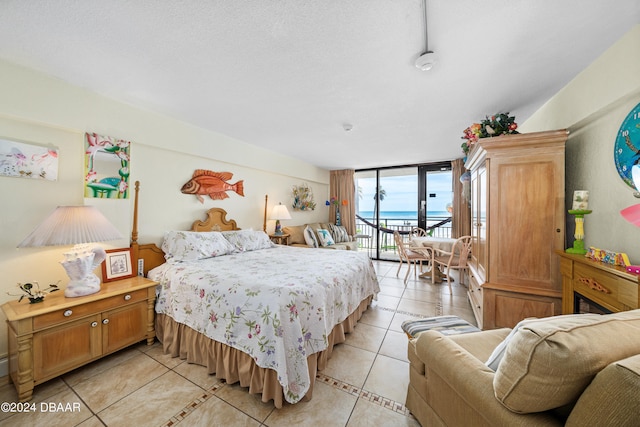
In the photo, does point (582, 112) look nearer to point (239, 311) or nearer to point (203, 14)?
point (203, 14)

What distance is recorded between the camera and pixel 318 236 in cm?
499

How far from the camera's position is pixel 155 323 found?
2322mm

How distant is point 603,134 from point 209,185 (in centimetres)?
408

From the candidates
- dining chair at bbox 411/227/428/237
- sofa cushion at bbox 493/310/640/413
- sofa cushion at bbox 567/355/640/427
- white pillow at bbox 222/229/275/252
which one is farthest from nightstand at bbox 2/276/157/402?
dining chair at bbox 411/227/428/237

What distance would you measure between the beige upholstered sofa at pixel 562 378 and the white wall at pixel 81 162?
317 centimetres

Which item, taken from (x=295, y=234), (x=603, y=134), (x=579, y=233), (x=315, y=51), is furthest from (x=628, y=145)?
(x=295, y=234)

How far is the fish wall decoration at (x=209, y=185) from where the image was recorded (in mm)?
3146

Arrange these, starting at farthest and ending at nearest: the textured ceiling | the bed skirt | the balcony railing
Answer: the balcony railing
the bed skirt
the textured ceiling

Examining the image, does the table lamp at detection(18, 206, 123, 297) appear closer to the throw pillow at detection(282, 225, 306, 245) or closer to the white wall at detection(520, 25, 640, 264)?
the throw pillow at detection(282, 225, 306, 245)

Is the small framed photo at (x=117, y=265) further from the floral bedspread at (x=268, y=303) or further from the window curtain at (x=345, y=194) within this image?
the window curtain at (x=345, y=194)

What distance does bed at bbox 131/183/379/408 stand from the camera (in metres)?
1.55

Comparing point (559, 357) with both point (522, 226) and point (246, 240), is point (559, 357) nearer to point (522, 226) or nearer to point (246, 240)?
point (522, 226)

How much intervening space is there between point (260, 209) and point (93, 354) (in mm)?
2810

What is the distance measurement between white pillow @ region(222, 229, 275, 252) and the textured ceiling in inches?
62.5
